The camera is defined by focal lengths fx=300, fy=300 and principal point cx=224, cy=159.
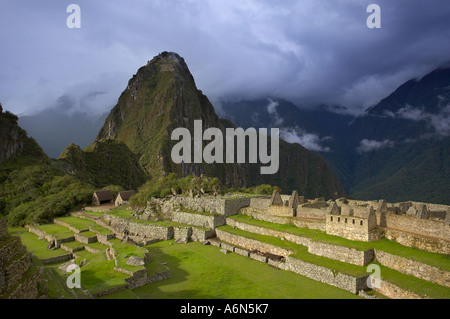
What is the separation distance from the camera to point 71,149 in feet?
218

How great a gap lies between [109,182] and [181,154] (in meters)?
53.8

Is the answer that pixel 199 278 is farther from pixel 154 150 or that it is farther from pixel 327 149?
pixel 327 149

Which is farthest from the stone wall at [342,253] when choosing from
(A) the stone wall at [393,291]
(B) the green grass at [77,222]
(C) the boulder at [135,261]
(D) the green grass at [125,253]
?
(B) the green grass at [77,222]

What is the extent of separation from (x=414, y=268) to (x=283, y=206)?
9.92 meters

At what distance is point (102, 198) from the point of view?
3631 centimetres

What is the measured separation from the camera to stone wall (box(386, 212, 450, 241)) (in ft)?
45.7

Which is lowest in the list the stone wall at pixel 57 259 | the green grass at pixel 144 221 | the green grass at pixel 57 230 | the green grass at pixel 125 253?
the stone wall at pixel 57 259

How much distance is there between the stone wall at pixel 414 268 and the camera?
38.8 ft

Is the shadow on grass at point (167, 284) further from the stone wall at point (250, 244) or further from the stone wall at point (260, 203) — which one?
the stone wall at point (260, 203)

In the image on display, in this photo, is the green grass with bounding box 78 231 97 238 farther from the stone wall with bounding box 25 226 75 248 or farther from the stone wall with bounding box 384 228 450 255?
the stone wall with bounding box 384 228 450 255

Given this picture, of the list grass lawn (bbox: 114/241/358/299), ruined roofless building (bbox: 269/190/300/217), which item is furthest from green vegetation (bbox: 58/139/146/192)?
grass lawn (bbox: 114/241/358/299)

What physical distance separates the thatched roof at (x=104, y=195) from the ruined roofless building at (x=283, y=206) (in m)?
22.6

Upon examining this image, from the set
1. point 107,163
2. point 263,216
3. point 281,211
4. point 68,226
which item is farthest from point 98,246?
point 107,163

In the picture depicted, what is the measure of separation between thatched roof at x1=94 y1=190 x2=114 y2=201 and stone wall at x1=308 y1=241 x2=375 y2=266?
27.8m
